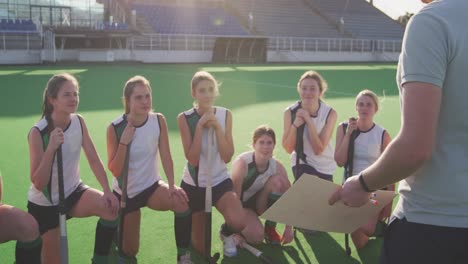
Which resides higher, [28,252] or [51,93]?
[51,93]

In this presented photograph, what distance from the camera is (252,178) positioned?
4145 millimetres

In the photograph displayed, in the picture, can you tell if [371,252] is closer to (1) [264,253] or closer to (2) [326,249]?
(2) [326,249]

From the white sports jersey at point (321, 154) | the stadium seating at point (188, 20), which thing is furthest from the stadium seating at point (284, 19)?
the white sports jersey at point (321, 154)

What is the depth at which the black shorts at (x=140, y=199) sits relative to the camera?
3.73 metres

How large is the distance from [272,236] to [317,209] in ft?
5.98

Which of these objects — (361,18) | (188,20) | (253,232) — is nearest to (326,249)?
(253,232)

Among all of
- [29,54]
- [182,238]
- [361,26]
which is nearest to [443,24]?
[182,238]

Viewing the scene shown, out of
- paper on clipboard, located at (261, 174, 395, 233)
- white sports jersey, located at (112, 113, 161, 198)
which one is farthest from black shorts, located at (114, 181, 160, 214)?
paper on clipboard, located at (261, 174, 395, 233)

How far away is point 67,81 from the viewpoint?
345cm

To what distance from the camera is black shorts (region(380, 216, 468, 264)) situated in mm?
1696

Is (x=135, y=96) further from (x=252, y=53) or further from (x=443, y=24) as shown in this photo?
(x=252, y=53)

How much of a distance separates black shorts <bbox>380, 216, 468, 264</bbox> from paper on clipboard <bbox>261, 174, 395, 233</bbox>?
1.60 ft

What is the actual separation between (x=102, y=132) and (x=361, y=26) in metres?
33.4

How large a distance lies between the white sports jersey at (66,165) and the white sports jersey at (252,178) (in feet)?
4.45
